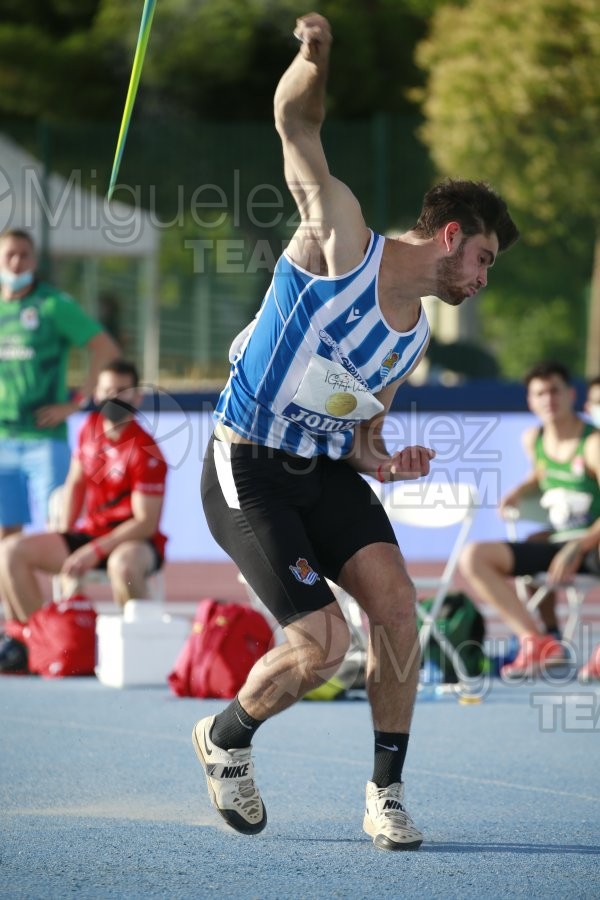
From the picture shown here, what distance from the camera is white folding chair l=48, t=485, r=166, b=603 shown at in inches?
321

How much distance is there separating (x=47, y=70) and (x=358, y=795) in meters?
22.3

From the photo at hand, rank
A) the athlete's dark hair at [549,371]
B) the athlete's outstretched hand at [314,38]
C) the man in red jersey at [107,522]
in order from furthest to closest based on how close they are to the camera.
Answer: the athlete's dark hair at [549,371] < the man in red jersey at [107,522] < the athlete's outstretched hand at [314,38]

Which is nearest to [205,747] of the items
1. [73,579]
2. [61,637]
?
[61,637]

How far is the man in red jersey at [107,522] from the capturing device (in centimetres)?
805

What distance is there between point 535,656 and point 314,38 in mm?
4577

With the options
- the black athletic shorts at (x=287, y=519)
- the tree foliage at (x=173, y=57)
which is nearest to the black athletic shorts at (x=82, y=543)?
the black athletic shorts at (x=287, y=519)

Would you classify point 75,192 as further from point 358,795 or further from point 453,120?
point 358,795

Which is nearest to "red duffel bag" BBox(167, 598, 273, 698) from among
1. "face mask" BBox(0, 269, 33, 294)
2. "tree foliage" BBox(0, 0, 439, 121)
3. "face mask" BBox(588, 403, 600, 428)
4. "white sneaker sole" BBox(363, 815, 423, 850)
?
"face mask" BBox(0, 269, 33, 294)

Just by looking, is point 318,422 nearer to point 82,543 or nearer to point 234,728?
point 234,728

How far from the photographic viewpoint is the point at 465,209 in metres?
4.42

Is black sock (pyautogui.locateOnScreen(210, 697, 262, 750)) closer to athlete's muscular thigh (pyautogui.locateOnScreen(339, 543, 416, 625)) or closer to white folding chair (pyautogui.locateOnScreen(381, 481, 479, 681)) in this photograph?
athlete's muscular thigh (pyautogui.locateOnScreen(339, 543, 416, 625))

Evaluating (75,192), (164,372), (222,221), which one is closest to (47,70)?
(222,221)

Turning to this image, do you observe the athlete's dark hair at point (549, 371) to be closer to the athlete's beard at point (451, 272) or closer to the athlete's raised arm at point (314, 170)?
the athlete's beard at point (451, 272)

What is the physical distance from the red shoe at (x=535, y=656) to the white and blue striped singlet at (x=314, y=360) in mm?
3615
